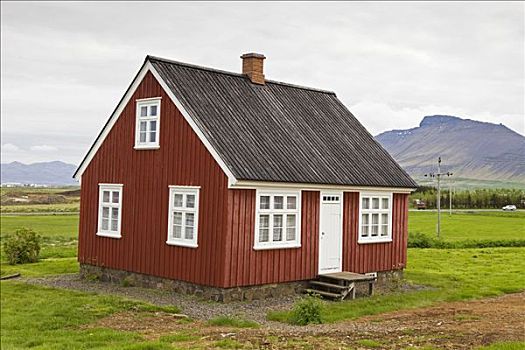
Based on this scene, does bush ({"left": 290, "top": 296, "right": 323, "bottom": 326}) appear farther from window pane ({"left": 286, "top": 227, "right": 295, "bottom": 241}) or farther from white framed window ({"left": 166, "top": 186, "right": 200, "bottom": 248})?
white framed window ({"left": 166, "top": 186, "right": 200, "bottom": 248})

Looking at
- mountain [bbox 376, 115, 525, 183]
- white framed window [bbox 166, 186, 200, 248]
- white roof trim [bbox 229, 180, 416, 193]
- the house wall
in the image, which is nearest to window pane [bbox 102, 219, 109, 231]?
white framed window [bbox 166, 186, 200, 248]

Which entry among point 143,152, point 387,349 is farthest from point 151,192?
point 387,349

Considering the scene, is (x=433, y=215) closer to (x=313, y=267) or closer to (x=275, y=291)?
(x=313, y=267)

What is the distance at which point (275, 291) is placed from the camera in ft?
59.8

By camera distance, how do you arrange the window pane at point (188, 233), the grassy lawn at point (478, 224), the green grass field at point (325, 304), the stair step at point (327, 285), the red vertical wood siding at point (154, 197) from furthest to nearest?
1. the stair step at point (327, 285)
2. the window pane at point (188, 233)
3. the red vertical wood siding at point (154, 197)
4. the grassy lawn at point (478, 224)
5. the green grass field at point (325, 304)

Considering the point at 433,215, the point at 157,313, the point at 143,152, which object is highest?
the point at 143,152

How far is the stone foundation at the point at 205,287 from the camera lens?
17.2m

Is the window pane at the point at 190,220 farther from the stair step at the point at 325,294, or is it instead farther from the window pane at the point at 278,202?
the stair step at the point at 325,294

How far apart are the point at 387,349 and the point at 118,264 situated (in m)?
11.6

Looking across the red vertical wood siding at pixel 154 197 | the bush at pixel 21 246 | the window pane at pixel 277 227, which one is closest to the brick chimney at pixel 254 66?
the red vertical wood siding at pixel 154 197

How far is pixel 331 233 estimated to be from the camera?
65.1 ft

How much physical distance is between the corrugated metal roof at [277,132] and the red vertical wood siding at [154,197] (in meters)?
0.66

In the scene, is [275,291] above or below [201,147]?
below

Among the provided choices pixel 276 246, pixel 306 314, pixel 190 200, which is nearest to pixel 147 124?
pixel 190 200
